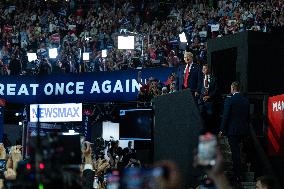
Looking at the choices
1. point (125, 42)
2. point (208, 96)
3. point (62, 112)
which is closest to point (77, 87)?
point (62, 112)

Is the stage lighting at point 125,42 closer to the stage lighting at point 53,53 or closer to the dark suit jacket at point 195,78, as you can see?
the stage lighting at point 53,53

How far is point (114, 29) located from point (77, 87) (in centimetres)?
522

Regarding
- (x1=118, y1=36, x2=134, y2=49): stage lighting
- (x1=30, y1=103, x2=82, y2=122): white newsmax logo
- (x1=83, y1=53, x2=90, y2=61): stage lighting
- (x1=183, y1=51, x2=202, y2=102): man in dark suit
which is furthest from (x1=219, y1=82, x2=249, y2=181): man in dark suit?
(x1=83, y1=53, x2=90, y2=61): stage lighting

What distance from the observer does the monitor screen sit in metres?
12.8

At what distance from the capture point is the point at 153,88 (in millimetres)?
14570

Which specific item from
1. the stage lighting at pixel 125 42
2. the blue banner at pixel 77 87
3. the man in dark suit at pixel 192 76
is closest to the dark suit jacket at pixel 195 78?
the man in dark suit at pixel 192 76

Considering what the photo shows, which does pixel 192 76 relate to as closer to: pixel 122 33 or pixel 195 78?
pixel 195 78

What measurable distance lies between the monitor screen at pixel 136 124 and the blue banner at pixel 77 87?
4.11 m

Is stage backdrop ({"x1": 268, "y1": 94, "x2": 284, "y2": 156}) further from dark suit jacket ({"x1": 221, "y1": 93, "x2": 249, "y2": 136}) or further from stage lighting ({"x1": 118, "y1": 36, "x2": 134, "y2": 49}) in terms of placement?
stage lighting ({"x1": 118, "y1": 36, "x2": 134, "y2": 49})

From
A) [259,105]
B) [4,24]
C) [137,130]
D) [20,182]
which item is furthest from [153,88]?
[4,24]

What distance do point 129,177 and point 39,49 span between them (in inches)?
813

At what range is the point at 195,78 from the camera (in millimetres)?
11430

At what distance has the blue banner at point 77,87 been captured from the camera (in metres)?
19.3

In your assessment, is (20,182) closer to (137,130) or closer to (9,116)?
(137,130)
